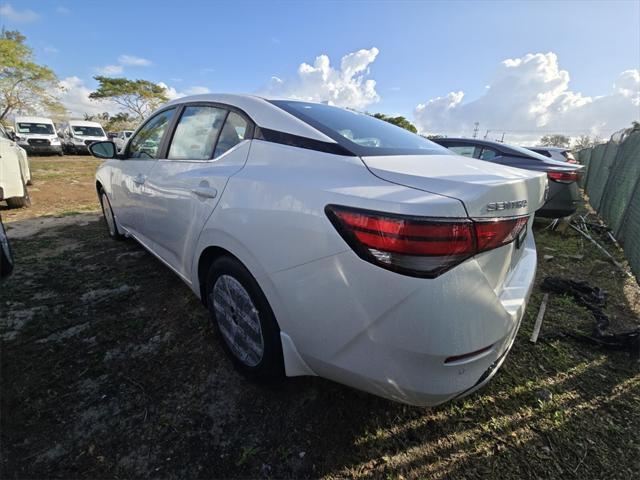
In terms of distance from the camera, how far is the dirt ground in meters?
1.44

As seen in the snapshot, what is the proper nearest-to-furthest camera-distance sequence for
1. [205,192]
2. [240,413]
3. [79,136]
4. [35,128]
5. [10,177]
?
[240,413] < [205,192] < [10,177] < [35,128] < [79,136]

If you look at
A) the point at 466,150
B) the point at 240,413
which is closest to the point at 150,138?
the point at 240,413

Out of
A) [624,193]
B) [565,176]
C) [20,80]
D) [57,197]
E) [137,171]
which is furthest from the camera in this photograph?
[20,80]

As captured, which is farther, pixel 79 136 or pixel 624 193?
pixel 79 136

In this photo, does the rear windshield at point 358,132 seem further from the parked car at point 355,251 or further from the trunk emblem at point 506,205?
the trunk emblem at point 506,205

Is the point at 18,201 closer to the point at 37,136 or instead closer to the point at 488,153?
the point at 488,153

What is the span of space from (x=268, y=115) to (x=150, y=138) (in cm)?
170

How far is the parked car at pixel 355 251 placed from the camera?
41.6 inches

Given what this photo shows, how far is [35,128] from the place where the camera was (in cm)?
1692

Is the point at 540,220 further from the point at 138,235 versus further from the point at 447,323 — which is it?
the point at 138,235

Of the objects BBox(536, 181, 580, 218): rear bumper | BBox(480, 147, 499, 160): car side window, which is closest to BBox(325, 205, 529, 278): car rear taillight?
BBox(536, 181, 580, 218): rear bumper

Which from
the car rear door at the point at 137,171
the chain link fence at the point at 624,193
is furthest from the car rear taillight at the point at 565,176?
the car rear door at the point at 137,171

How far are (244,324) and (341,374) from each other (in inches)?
26.2

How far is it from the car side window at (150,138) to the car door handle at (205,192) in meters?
1.01
